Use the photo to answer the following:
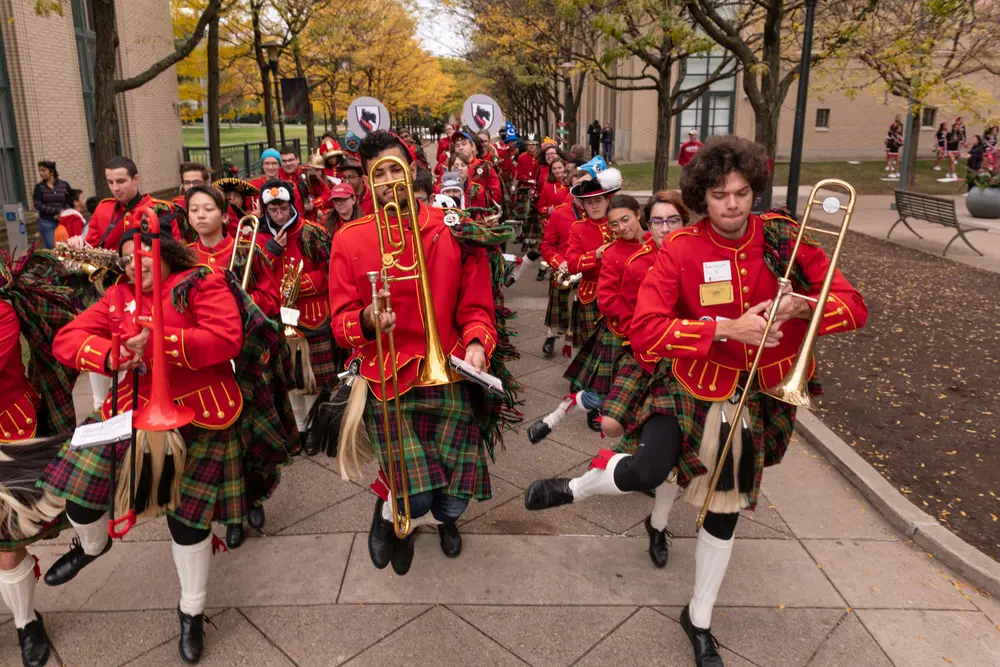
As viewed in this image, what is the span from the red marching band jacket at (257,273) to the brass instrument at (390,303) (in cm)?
174

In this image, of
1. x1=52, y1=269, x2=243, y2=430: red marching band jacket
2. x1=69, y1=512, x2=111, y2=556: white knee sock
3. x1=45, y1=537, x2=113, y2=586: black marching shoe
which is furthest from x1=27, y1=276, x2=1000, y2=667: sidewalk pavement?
x1=52, y1=269, x2=243, y2=430: red marching band jacket

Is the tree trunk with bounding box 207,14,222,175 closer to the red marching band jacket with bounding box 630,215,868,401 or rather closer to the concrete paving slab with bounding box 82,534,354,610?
the concrete paving slab with bounding box 82,534,354,610

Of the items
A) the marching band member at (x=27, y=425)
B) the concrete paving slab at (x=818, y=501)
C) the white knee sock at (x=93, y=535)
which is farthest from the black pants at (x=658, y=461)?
the marching band member at (x=27, y=425)

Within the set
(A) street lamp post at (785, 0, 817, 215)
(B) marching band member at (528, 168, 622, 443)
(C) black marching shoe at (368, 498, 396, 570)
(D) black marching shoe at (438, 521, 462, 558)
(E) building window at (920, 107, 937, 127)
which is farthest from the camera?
(E) building window at (920, 107, 937, 127)

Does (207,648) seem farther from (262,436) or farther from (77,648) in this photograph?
(262,436)

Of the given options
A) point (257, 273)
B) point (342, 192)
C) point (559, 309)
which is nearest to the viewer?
point (257, 273)

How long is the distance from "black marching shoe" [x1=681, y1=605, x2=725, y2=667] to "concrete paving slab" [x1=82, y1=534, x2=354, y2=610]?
1.69 meters

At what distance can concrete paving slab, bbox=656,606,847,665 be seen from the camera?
3.38 m

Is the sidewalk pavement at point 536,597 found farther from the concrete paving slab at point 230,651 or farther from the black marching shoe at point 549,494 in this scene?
the black marching shoe at point 549,494

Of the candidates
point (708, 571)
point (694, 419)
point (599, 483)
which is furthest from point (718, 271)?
point (708, 571)

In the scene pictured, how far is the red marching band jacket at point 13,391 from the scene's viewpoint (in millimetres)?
3324

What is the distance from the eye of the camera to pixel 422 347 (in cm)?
350

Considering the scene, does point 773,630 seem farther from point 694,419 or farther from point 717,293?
point 717,293

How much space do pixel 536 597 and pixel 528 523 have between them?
80cm
